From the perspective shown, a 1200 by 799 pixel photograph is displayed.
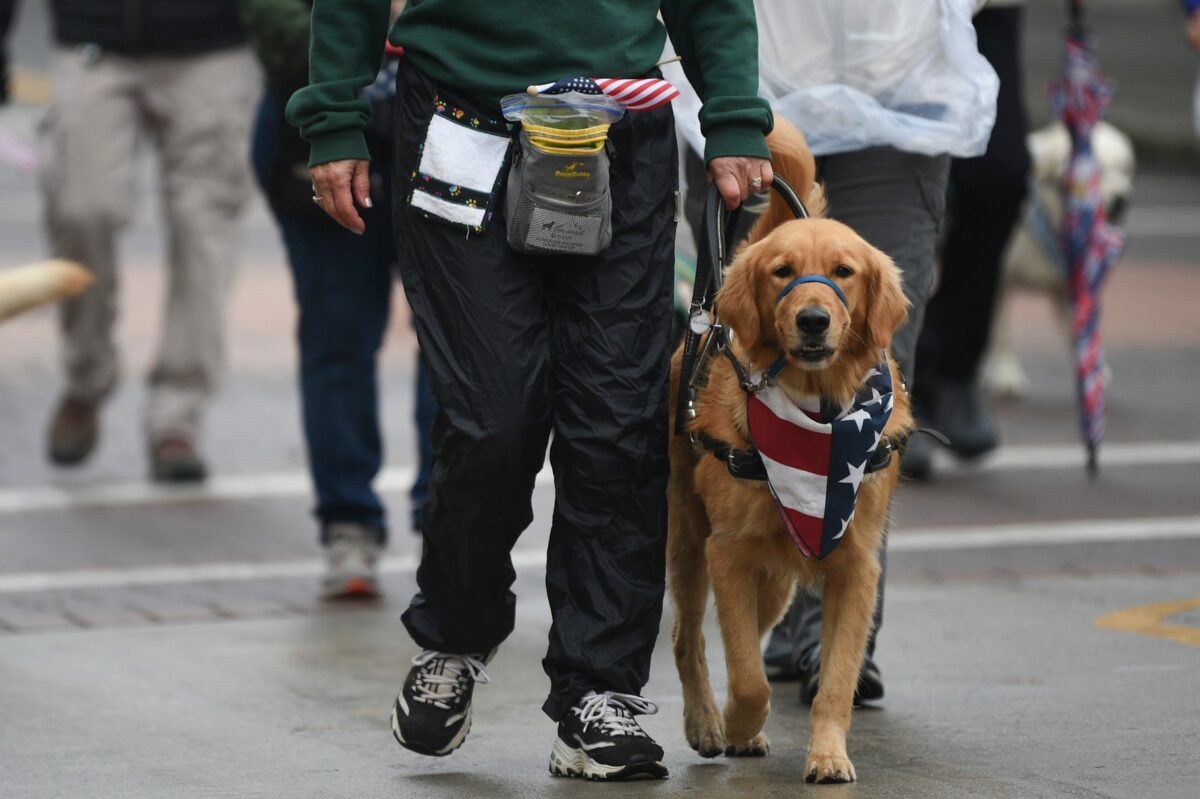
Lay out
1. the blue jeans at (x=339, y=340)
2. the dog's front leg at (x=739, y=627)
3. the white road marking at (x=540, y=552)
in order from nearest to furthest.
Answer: the dog's front leg at (x=739, y=627) → the blue jeans at (x=339, y=340) → the white road marking at (x=540, y=552)

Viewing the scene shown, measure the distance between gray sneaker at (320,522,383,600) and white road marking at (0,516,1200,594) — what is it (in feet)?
1.13

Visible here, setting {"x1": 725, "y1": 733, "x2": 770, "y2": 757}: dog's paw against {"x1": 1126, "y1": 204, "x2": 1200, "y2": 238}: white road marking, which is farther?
{"x1": 1126, "y1": 204, "x2": 1200, "y2": 238}: white road marking

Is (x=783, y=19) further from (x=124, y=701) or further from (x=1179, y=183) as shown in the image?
(x=1179, y=183)

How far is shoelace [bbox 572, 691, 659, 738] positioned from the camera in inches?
165

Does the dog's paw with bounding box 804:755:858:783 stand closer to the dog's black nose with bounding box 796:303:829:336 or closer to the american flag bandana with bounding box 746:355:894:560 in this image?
the american flag bandana with bounding box 746:355:894:560

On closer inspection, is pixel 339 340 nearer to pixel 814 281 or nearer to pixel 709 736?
pixel 709 736

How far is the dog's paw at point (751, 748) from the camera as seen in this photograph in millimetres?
4406

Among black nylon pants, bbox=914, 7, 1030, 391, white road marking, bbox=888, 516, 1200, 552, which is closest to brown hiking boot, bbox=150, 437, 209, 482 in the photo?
white road marking, bbox=888, 516, 1200, 552

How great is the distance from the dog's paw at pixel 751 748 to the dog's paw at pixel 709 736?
2cm

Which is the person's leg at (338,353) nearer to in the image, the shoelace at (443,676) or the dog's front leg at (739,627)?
the shoelace at (443,676)

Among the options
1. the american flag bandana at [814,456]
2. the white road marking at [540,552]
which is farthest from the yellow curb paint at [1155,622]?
the american flag bandana at [814,456]

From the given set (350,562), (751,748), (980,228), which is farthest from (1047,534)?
(751,748)

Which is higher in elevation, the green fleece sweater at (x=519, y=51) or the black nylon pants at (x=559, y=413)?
the green fleece sweater at (x=519, y=51)

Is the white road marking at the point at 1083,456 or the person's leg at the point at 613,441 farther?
the white road marking at the point at 1083,456
